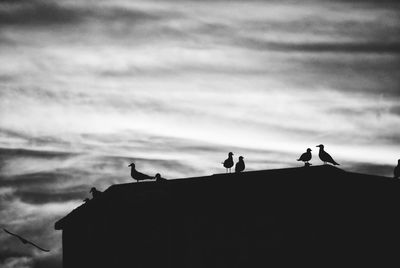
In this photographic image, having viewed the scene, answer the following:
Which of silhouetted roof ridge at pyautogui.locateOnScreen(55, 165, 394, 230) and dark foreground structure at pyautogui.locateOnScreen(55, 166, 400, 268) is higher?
silhouetted roof ridge at pyautogui.locateOnScreen(55, 165, 394, 230)

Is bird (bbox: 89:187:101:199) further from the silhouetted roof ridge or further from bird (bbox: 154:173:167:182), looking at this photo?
bird (bbox: 154:173:167:182)

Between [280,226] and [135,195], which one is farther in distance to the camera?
[135,195]

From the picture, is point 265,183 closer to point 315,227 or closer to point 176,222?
point 315,227

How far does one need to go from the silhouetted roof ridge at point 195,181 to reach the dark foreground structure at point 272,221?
5 centimetres

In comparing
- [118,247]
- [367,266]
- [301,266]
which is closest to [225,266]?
[301,266]

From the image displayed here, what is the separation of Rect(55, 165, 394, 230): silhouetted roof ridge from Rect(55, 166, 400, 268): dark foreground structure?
5 cm

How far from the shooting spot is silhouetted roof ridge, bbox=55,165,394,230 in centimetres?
2198

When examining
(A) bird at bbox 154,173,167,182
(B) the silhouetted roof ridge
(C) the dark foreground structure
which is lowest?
(C) the dark foreground structure

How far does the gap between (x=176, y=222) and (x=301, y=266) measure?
5855mm

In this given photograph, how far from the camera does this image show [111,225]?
28.5 m

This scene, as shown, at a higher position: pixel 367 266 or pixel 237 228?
pixel 237 228

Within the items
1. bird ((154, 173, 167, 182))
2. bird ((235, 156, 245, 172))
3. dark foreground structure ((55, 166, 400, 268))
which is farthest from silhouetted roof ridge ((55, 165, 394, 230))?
bird ((235, 156, 245, 172))

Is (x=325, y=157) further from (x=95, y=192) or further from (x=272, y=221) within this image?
(x=95, y=192)

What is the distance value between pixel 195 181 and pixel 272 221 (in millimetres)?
4142
